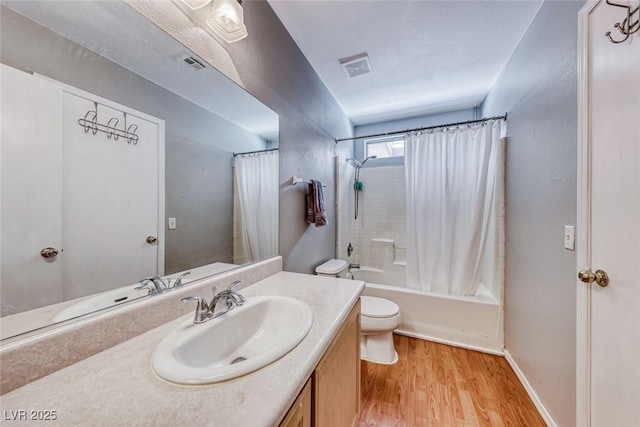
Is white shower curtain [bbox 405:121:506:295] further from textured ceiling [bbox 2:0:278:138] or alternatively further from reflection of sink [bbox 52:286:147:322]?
reflection of sink [bbox 52:286:147:322]

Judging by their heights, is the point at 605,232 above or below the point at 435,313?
above

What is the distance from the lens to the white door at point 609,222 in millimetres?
766

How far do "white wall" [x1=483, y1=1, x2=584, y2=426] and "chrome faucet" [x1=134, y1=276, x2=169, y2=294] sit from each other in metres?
1.82

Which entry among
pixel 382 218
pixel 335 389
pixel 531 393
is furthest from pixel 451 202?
pixel 335 389

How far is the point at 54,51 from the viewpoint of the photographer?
606 millimetres

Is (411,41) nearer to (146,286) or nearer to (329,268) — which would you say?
(329,268)

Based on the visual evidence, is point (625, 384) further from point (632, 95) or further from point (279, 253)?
point (279, 253)

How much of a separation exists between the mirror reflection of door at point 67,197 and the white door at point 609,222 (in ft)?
5.59

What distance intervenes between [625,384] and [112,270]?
1798mm

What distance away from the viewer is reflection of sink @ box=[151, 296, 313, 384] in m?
0.55

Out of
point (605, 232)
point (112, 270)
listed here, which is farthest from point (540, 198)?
point (112, 270)

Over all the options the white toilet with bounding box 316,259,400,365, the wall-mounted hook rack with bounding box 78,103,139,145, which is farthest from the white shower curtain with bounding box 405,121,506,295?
the wall-mounted hook rack with bounding box 78,103,139,145

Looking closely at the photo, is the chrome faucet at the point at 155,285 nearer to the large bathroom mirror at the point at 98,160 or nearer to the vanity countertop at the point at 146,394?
the large bathroom mirror at the point at 98,160

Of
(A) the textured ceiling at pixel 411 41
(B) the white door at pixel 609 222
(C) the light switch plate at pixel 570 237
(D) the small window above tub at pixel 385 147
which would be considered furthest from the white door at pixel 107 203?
(D) the small window above tub at pixel 385 147
